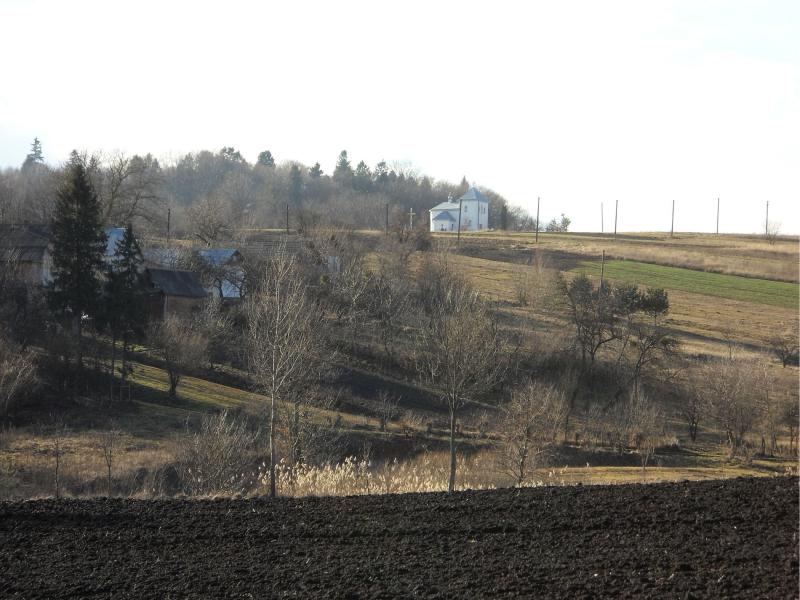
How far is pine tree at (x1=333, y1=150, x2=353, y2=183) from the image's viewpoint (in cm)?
11926

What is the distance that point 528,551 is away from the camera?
30.8 feet

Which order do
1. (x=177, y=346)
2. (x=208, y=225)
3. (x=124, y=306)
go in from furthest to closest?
(x=208, y=225) → (x=124, y=306) → (x=177, y=346)

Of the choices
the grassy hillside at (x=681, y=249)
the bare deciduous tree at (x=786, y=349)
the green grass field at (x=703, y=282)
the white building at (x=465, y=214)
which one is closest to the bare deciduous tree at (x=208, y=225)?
the grassy hillside at (x=681, y=249)

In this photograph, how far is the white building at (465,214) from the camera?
105 m

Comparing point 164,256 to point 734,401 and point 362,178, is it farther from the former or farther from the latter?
point 362,178

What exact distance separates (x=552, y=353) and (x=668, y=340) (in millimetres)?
5611

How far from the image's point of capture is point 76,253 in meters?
34.6

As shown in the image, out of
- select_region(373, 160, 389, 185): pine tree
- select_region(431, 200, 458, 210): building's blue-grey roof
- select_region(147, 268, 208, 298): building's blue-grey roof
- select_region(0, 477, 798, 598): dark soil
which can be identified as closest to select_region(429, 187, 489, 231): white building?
select_region(431, 200, 458, 210): building's blue-grey roof

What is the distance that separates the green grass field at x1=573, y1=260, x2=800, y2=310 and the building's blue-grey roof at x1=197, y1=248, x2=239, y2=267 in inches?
1020

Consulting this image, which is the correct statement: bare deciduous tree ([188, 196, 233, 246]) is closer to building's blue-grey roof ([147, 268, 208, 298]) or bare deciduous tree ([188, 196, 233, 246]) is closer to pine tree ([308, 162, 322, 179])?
building's blue-grey roof ([147, 268, 208, 298])

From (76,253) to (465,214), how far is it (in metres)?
77.2

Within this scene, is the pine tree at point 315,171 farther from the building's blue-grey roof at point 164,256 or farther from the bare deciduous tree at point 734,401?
the bare deciduous tree at point 734,401

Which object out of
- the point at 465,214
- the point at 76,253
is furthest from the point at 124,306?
the point at 465,214

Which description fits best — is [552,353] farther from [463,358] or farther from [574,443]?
[463,358]
